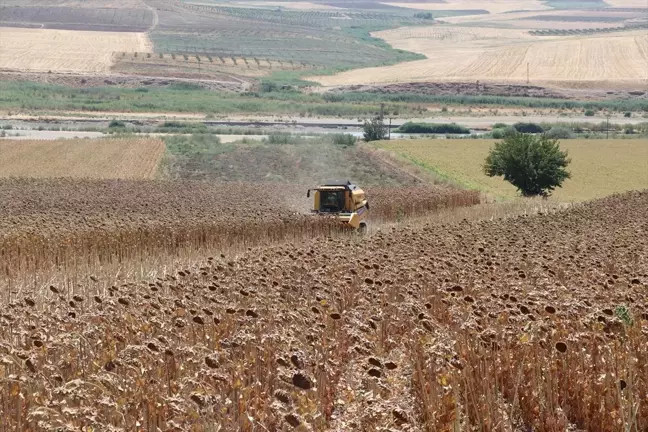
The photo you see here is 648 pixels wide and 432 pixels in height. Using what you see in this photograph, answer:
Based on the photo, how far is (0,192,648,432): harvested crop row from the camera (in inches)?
253

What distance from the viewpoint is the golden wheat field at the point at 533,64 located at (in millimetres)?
131750

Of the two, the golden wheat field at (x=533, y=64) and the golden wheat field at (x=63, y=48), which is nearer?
the golden wheat field at (x=533, y=64)

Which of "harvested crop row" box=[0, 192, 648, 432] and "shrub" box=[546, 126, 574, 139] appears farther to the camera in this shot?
"shrub" box=[546, 126, 574, 139]

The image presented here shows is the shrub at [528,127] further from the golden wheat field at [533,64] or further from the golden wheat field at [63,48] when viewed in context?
the golden wheat field at [63,48]

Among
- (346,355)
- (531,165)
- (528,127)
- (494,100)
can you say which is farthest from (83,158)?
(494,100)

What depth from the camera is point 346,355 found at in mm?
8625

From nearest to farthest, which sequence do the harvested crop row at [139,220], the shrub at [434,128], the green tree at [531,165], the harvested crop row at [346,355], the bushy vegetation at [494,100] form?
the harvested crop row at [346,355]
the harvested crop row at [139,220]
the green tree at [531,165]
the shrub at [434,128]
the bushy vegetation at [494,100]

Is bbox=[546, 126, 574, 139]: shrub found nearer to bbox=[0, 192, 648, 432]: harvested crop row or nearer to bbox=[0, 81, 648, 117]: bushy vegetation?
bbox=[0, 81, 648, 117]: bushy vegetation

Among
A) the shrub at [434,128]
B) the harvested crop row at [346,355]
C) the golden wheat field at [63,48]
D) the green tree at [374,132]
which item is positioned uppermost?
the harvested crop row at [346,355]

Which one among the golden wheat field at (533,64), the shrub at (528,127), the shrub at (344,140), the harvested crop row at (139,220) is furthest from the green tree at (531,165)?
the golden wheat field at (533,64)

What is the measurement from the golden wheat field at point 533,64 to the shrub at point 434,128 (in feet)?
151

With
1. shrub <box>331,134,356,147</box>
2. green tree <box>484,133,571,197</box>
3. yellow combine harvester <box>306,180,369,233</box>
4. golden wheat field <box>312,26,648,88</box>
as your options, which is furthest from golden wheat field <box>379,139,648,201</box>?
golden wheat field <box>312,26,648,88</box>

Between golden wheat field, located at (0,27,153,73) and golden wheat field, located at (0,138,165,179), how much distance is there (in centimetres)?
7471

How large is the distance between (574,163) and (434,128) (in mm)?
25777
